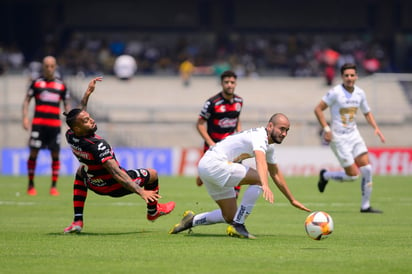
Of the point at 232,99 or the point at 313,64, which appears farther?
the point at 313,64

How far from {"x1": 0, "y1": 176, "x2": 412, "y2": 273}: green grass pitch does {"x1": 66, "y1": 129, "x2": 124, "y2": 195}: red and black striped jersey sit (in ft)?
2.08

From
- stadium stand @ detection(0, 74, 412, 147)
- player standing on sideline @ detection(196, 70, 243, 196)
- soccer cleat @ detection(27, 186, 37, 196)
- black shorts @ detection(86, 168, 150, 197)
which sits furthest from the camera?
stadium stand @ detection(0, 74, 412, 147)

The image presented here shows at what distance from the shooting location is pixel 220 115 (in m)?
15.0

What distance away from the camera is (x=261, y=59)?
43.2 meters

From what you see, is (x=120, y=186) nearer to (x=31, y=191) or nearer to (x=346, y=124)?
(x=346, y=124)

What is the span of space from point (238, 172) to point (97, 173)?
1.79 meters

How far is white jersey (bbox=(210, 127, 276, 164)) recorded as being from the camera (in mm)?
10648

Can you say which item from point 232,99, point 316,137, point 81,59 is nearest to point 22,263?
point 232,99

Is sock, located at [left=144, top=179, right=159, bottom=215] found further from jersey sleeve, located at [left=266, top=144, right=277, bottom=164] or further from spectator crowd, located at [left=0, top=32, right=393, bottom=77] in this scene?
spectator crowd, located at [left=0, top=32, right=393, bottom=77]

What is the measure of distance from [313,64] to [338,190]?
68.3 ft

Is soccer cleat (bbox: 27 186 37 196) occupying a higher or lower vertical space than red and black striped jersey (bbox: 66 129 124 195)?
lower

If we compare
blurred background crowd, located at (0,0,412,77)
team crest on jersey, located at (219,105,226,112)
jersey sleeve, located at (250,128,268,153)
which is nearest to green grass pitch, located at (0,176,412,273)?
jersey sleeve, located at (250,128,268,153)

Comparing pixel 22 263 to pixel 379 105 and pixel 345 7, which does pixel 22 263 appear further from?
pixel 345 7

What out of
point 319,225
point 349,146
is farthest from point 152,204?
point 349,146
